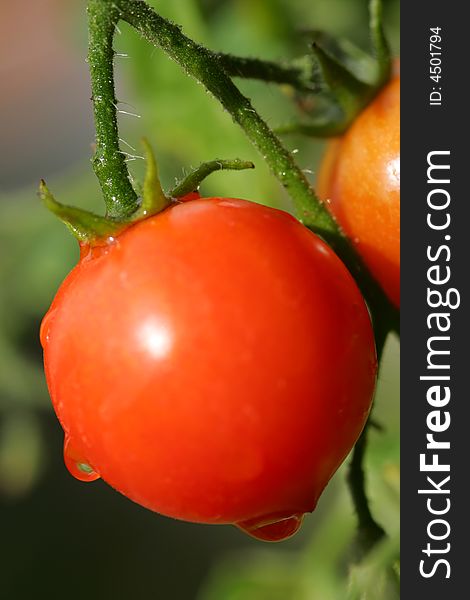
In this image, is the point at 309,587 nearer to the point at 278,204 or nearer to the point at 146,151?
the point at 278,204

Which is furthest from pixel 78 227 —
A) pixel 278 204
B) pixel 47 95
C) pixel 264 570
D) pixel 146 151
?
pixel 47 95

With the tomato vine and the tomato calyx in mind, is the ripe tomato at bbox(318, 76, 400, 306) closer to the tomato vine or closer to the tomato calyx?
the tomato vine

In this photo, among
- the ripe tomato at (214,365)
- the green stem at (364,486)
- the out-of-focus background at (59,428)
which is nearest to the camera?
the ripe tomato at (214,365)

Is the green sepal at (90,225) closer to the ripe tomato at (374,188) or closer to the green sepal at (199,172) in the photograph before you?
the green sepal at (199,172)

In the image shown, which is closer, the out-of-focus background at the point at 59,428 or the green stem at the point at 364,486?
the green stem at the point at 364,486

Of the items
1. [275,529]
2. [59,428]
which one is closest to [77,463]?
[275,529]

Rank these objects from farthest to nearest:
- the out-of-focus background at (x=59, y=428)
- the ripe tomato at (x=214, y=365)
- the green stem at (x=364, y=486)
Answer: the out-of-focus background at (x=59, y=428), the green stem at (x=364, y=486), the ripe tomato at (x=214, y=365)

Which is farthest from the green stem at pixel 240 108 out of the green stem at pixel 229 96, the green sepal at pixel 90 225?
the green sepal at pixel 90 225
